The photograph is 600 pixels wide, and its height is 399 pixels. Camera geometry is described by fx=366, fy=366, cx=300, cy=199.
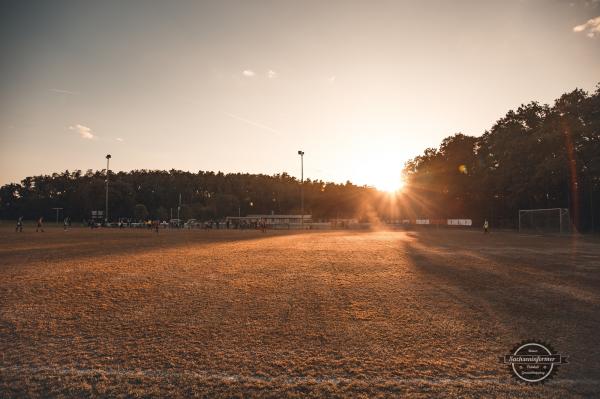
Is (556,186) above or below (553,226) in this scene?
above

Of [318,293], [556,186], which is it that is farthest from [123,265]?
[556,186]

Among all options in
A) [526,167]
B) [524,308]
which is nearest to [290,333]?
[524,308]

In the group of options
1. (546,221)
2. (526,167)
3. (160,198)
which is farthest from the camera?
(160,198)

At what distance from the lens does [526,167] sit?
47.9 m

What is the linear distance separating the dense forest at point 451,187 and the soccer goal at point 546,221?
2.64 m

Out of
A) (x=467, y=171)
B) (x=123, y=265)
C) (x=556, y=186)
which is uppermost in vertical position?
(x=467, y=171)

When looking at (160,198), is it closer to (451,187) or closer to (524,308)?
(451,187)

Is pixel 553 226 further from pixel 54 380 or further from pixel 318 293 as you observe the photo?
pixel 54 380

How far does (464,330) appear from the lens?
5.75 m

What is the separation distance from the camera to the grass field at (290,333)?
3.95 m

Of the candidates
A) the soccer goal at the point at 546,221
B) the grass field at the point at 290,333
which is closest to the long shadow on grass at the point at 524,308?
the grass field at the point at 290,333

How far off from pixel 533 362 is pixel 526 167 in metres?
51.3

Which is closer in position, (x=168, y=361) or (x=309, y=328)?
(x=168, y=361)

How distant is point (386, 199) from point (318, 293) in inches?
5713
